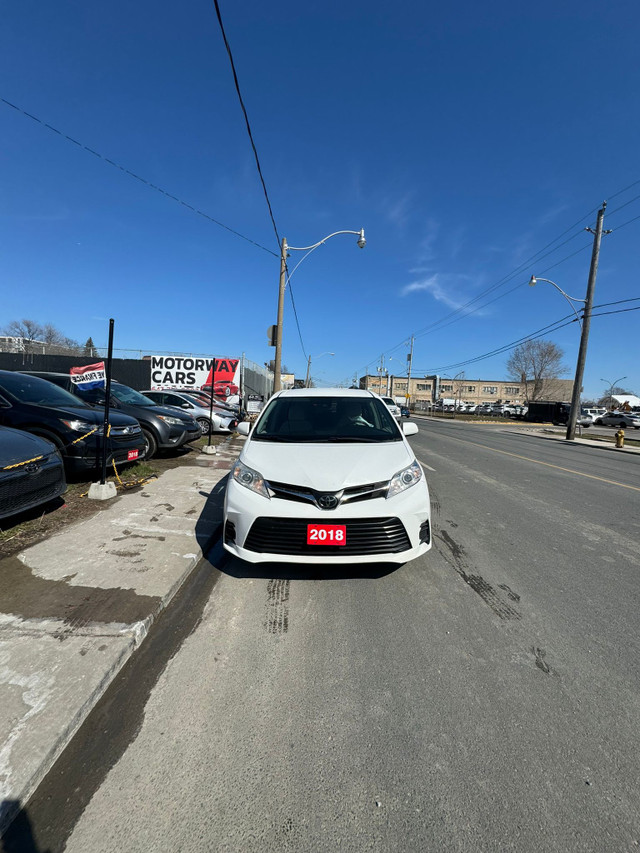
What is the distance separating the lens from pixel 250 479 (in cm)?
316

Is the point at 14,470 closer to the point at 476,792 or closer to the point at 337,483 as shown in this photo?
the point at 337,483

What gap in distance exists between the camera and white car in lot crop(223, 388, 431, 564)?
283cm

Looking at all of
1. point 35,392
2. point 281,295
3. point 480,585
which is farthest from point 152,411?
point 281,295

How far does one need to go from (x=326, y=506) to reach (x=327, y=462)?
46cm

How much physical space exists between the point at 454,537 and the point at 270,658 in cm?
282

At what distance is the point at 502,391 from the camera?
10494 centimetres

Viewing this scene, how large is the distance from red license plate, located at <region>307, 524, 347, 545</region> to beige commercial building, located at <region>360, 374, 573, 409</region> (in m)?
85.5

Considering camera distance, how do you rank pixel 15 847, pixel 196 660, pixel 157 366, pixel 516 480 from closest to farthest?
pixel 15 847 < pixel 196 660 < pixel 516 480 < pixel 157 366

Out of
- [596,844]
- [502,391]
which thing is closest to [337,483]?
[596,844]

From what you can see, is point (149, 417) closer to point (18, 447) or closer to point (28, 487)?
point (18, 447)

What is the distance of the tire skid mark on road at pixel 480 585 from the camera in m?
2.93

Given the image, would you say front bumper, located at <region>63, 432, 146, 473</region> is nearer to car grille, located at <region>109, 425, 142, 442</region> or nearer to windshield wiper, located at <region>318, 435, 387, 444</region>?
car grille, located at <region>109, 425, 142, 442</region>

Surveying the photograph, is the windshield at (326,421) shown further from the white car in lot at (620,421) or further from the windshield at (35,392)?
the white car in lot at (620,421)

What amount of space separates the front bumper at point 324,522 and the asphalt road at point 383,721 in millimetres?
408
